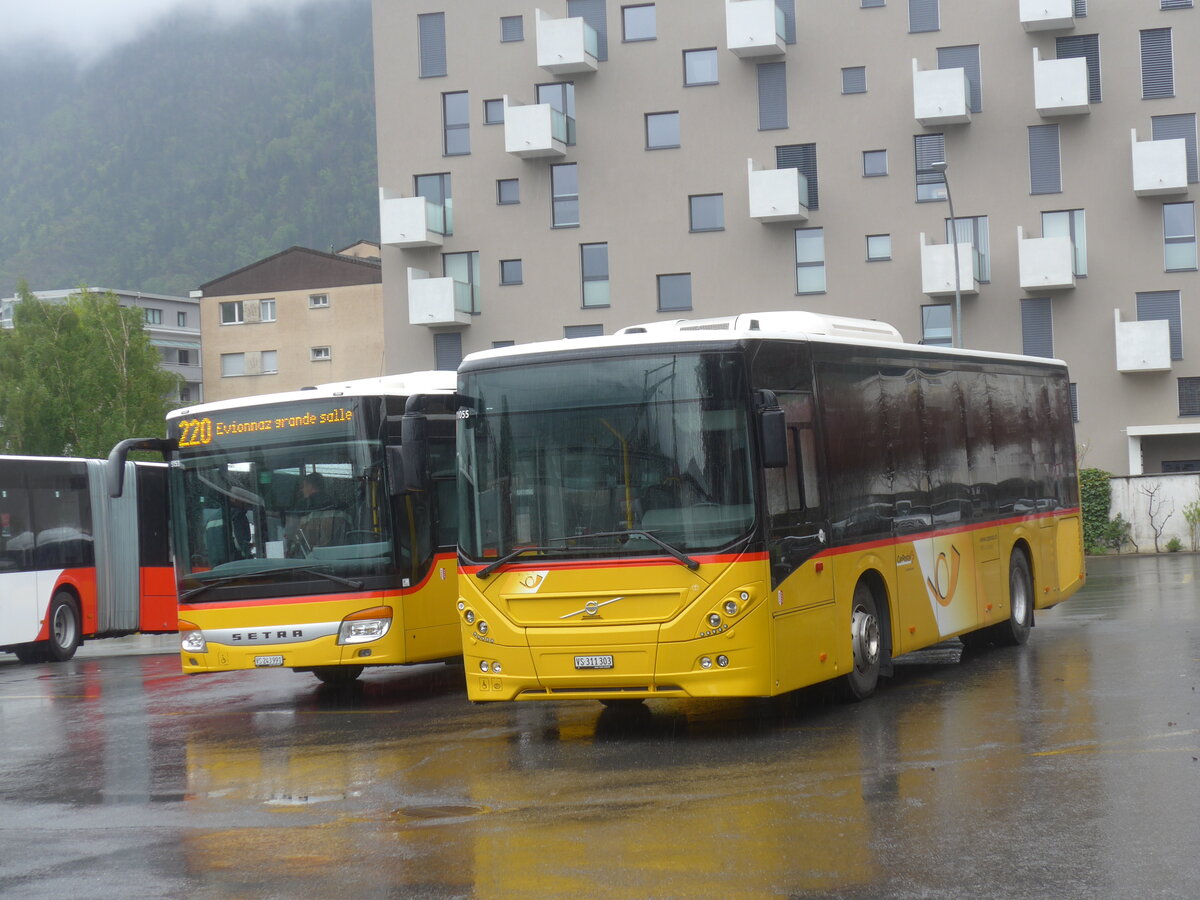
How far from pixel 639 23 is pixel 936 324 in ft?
43.5

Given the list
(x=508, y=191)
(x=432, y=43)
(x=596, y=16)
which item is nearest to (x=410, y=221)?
(x=508, y=191)

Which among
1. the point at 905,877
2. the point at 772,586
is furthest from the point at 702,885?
the point at 772,586

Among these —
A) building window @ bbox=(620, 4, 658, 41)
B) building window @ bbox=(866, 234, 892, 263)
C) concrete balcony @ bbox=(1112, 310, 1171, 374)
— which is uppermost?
building window @ bbox=(620, 4, 658, 41)

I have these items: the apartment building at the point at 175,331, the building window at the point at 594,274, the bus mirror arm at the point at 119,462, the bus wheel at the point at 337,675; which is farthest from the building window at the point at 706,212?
the apartment building at the point at 175,331

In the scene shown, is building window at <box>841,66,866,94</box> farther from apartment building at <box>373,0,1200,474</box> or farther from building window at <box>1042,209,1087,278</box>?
building window at <box>1042,209,1087,278</box>

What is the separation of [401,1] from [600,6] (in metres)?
6.76

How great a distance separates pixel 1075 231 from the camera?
4750cm

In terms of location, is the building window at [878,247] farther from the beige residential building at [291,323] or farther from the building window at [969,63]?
the beige residential building at [291,323]

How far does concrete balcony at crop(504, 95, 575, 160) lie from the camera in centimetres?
5000

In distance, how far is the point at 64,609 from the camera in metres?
25.1

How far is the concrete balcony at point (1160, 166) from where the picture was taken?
150ft

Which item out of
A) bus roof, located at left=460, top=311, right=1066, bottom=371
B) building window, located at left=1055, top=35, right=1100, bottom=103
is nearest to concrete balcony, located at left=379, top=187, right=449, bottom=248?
building window, located at left=1055, top=35, right=1100, bottom=103

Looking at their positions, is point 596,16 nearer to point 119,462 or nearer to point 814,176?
point 814,176

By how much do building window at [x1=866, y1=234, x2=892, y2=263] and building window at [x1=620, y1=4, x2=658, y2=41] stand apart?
938 cm
